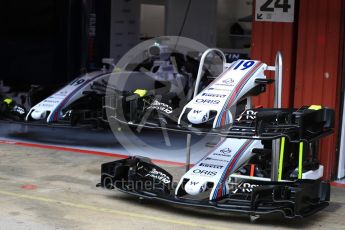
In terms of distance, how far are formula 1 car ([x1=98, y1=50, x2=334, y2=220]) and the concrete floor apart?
0.18 metres

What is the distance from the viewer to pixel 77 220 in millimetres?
6172

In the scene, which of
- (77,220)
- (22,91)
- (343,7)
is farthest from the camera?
(22,91)

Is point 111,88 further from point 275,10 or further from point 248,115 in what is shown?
point 248,115

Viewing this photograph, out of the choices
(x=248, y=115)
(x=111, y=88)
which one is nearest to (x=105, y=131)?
(x=111, y=88)

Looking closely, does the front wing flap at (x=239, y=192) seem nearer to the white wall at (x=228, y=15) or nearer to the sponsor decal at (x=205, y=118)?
the sponsor decal at (x=205, y=118)

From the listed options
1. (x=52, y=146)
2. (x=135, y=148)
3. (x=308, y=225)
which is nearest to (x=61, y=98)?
(x=52, y=146)

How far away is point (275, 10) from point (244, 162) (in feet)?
7.68

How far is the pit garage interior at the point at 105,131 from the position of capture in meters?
6.38

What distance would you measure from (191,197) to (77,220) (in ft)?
3.93

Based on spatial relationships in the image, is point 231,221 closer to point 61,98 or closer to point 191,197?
point 191,197

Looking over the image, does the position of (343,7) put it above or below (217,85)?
above

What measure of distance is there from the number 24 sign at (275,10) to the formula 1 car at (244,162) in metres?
1.54

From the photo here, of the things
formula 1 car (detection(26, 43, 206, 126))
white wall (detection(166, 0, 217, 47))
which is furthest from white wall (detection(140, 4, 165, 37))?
formula 1 car (detection(26, 43, 206, 126))

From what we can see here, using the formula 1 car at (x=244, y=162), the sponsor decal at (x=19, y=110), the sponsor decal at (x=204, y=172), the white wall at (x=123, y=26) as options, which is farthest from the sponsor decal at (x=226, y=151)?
the white wall at (x=123, y=26)
